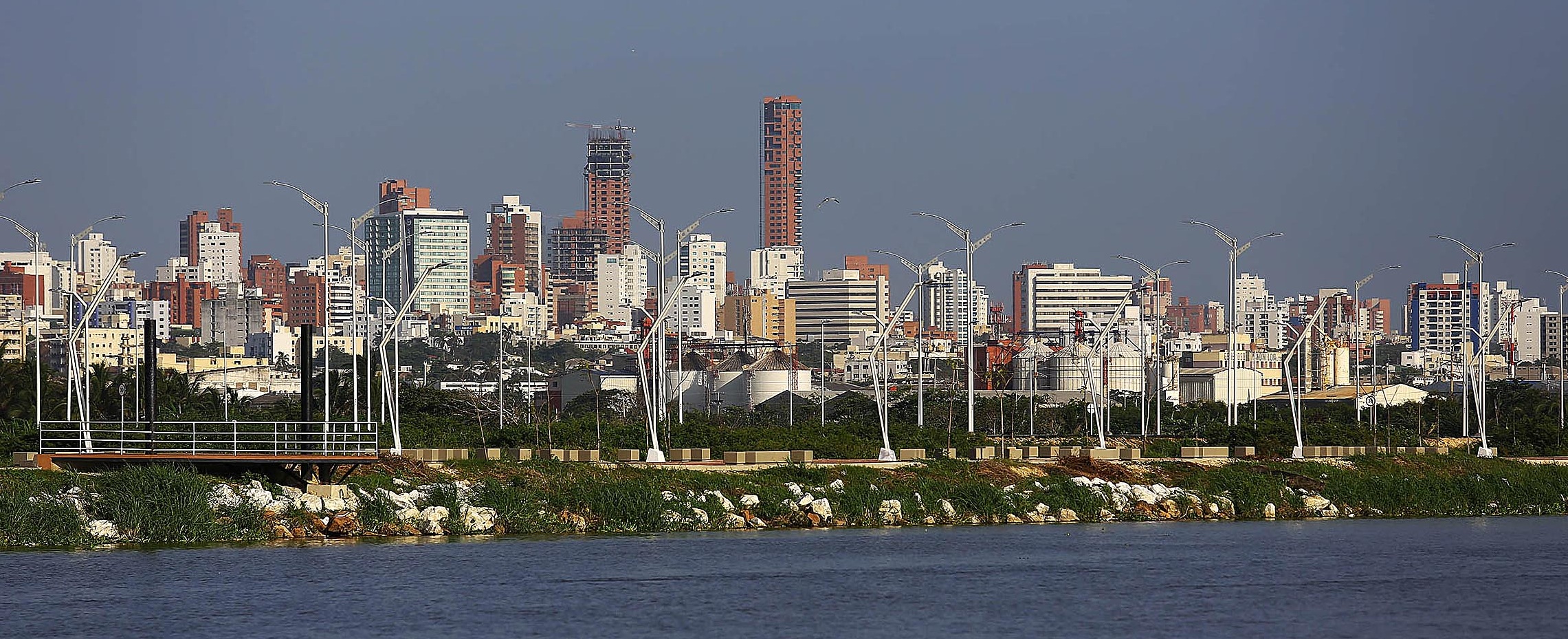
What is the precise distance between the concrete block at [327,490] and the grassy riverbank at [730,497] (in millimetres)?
293

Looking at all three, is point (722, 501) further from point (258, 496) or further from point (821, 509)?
point (258, 496)

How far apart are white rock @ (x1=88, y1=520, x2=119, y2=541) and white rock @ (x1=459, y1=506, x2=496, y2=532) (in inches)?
326

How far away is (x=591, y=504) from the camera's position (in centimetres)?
5281

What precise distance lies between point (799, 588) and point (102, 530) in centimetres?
1650

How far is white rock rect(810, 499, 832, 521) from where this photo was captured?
54.7m

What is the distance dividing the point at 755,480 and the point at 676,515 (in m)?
3.74

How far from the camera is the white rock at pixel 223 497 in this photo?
4800 centimetres

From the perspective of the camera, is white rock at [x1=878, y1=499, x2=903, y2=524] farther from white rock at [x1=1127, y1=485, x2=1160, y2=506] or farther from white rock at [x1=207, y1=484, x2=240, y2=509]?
white rock at [x1=207, y1=484, x2=240, y2=509]

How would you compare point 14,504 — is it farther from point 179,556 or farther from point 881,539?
point 881,539

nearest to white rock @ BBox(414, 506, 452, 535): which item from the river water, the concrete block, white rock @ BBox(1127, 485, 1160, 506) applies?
the river water

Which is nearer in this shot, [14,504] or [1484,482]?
[14,504]

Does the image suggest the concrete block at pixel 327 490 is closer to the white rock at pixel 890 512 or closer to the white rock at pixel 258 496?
the white rock at pixel 258 496

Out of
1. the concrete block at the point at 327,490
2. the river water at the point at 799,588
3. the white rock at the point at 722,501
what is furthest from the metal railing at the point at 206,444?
the white rock at the point at 722,501

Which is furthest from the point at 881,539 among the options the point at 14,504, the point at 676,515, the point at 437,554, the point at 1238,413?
the point at 1238,413
